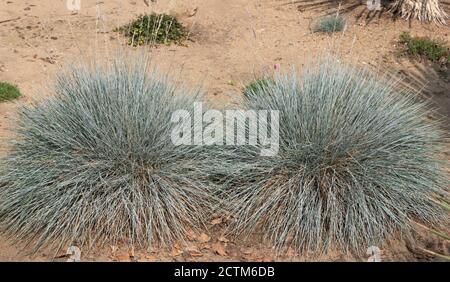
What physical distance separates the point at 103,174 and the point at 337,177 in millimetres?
1616

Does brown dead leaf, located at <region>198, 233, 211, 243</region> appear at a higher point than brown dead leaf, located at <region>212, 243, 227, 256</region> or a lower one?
higher

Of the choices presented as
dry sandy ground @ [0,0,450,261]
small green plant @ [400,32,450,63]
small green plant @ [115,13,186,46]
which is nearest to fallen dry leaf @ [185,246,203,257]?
dry sandy ground @ [0,0,450,261]

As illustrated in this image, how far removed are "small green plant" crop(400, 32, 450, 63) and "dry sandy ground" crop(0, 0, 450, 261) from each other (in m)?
0.18

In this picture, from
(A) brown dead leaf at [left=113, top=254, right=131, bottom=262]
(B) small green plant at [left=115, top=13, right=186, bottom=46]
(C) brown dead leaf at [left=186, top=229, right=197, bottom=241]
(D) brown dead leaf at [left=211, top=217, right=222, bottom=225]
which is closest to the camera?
(A) brown dead leaf at [left=113, top=254, right=131, bottom=262]

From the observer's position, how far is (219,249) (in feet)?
12.9

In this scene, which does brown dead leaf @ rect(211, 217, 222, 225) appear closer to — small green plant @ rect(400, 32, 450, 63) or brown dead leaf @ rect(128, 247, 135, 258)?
brown dead leaf @ rect(128, 247, 135, 258)

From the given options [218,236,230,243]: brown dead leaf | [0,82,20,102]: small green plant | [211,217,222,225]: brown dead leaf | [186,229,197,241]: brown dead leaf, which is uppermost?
[0,82,20,102]: small green plant

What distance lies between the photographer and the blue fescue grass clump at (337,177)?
3.90m

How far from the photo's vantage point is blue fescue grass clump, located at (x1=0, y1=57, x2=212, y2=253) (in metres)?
3.86

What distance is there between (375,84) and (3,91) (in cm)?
379

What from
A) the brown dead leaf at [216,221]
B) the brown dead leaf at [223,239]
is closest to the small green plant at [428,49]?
the brown dead leaf at [216,221]

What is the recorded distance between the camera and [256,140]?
420 centimetres

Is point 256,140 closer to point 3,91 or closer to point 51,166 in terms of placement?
point 51,166

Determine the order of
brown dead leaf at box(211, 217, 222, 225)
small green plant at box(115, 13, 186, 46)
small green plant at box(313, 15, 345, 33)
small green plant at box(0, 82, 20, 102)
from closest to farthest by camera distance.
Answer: brown dead leaf at box(211, 217, 222, 225) < small green plant at box(0, 82, 20, 102) < small green plant at box(115, 13, 186, 46) < small green plant at box(313, 15, 345, 33)
